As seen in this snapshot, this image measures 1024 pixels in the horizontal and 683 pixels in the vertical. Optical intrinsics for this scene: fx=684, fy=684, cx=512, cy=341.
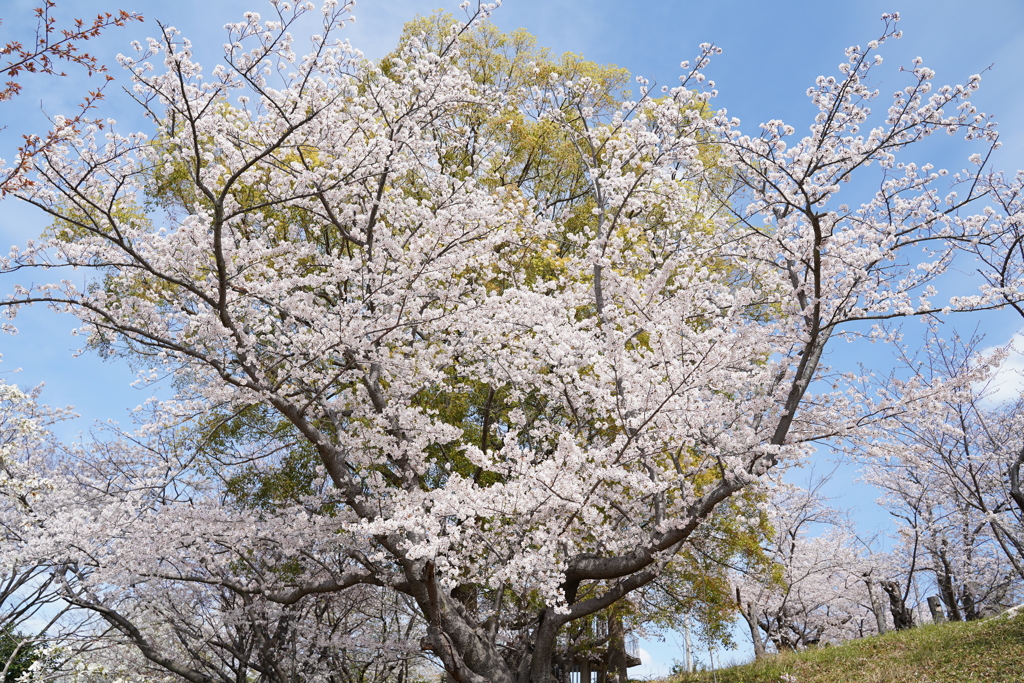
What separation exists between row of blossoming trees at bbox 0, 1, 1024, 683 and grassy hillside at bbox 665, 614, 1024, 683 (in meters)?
1.55

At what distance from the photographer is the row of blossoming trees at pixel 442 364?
7516 millimetres

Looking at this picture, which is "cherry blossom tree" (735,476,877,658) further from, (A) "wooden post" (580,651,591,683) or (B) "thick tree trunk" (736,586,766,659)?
(A) "wooden post" (580,651,591,683)

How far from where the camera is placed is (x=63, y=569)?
37.3 feet

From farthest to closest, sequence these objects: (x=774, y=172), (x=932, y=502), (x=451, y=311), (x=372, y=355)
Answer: (x=932, y=502), (x=451, y=311), (x=372, y=355), (x=774, y=172)

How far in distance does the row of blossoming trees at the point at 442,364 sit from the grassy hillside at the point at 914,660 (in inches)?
60.9

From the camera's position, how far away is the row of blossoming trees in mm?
7516

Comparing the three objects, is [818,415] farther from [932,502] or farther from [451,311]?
[932,502]

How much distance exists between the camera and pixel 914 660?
1045cm

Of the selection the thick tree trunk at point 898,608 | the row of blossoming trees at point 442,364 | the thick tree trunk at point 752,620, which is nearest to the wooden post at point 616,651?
the row of blossoming trees at point 442,364

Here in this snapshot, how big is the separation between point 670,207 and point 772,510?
5.39 m

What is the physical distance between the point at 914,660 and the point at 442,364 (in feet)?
27.9

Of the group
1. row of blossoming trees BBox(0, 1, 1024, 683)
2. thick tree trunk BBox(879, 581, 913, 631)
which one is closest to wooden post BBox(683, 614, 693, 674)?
row of blossoming trees BBox(0, 1, 1024, 683)

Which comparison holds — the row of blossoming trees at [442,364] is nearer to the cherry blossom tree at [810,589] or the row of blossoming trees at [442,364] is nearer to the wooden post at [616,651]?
the wooden post at [616,651]

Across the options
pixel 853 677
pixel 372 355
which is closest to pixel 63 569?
pixel 372 355
